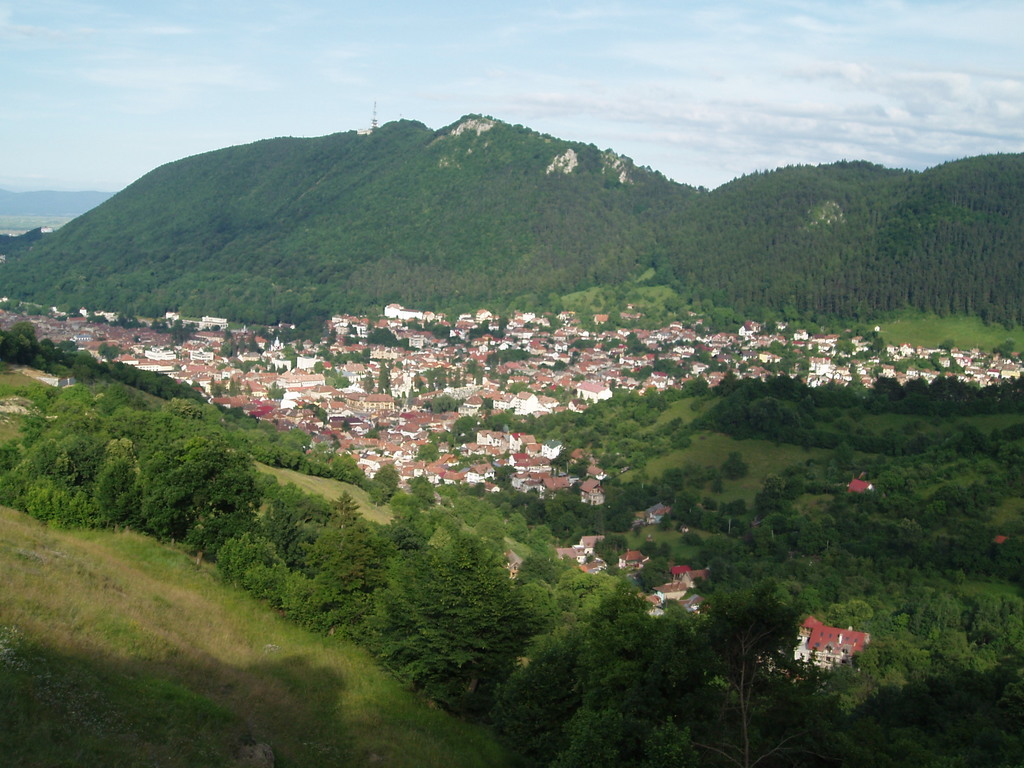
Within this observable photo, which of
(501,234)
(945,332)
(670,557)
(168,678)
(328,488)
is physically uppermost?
(501,234)

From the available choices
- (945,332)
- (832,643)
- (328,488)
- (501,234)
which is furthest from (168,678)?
(501,234)

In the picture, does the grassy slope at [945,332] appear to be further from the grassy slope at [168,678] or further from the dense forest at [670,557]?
the grassy slope at [168,678]

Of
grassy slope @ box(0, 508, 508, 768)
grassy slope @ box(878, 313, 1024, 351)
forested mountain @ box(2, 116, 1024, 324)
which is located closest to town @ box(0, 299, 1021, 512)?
grassy slope @ box(878, 313, 1024, 351)

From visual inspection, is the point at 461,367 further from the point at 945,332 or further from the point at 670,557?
the point at 670,557

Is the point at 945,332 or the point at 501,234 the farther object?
the point at 501,234

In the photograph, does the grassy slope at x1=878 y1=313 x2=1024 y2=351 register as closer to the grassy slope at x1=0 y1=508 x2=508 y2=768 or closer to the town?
the town

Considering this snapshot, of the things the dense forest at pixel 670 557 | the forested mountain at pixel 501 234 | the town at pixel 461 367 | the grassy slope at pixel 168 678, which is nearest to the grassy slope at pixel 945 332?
the forested mountain at pixel 501 234
